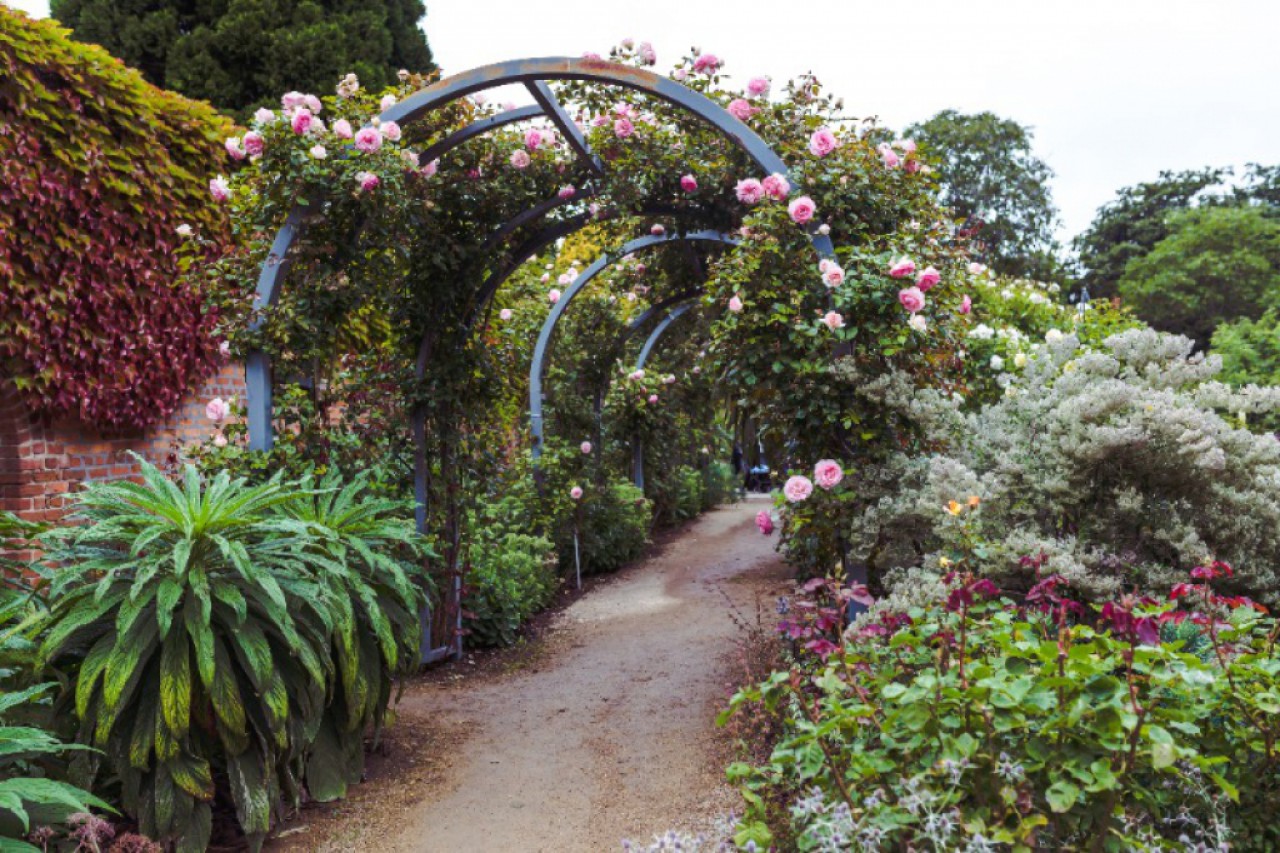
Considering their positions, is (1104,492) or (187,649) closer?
(187,649)

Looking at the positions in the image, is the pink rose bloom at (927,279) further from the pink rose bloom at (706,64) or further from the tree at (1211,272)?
the tree at (1211,272)

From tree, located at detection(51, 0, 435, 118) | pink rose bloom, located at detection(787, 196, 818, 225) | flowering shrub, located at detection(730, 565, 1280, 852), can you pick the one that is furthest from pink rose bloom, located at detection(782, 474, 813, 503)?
tree, located at detection(51, 0, 435, 118)

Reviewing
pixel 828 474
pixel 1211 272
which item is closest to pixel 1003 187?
pixel 1211 272

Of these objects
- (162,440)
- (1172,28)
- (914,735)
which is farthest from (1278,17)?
(162,440)

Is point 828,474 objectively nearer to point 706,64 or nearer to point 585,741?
point 585,741

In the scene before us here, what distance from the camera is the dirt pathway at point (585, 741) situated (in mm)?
2783

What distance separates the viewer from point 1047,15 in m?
5.45

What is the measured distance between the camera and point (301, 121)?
351 centimetres

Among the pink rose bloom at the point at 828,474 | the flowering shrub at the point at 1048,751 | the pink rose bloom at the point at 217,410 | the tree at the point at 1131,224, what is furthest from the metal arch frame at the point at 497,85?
the tree at the point at 1131,224

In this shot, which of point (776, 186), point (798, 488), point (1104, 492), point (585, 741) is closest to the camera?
point (1104, 492)

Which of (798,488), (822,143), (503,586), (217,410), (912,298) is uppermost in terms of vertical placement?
(822,143)

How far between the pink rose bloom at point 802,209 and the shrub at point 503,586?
295cm

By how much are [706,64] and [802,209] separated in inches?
39.7

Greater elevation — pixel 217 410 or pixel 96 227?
pixel 96 227
